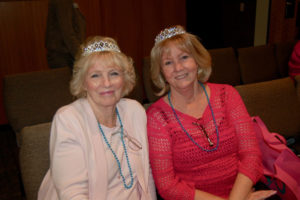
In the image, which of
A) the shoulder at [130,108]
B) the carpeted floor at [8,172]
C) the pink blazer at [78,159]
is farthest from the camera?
the carpeted floor at [8,172]

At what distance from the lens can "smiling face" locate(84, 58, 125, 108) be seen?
1.39 metres

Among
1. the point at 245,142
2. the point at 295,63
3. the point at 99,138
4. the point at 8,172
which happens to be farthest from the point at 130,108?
the point at 295,63

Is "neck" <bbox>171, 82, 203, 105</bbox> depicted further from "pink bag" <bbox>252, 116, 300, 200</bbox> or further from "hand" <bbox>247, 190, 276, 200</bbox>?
"hand" <bbox>247, 190, 276, 200</bbox>

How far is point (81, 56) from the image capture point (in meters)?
1.43

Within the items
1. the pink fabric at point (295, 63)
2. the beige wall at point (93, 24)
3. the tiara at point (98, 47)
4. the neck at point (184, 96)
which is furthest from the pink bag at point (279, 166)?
the beige wall at point (93, 24)

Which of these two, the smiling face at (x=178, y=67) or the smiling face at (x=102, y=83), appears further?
the smiling face at (x=178, y=67)

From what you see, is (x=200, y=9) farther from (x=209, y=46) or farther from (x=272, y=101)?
(x=272, y=101)

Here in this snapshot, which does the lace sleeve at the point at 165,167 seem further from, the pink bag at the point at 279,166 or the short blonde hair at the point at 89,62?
the pink bag at the point at 279,166

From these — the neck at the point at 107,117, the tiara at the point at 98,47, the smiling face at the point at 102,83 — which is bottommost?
the neck at the point at 107,117

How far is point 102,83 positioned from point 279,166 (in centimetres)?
112

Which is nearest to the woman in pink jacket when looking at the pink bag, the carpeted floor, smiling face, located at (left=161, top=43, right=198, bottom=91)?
smiling face, located at (left=161, top=43, right=198, bottom=91)

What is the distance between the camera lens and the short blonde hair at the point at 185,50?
158 centimetres

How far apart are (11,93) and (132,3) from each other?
307cm

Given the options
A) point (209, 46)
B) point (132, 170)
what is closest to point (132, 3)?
point (209, 46)
